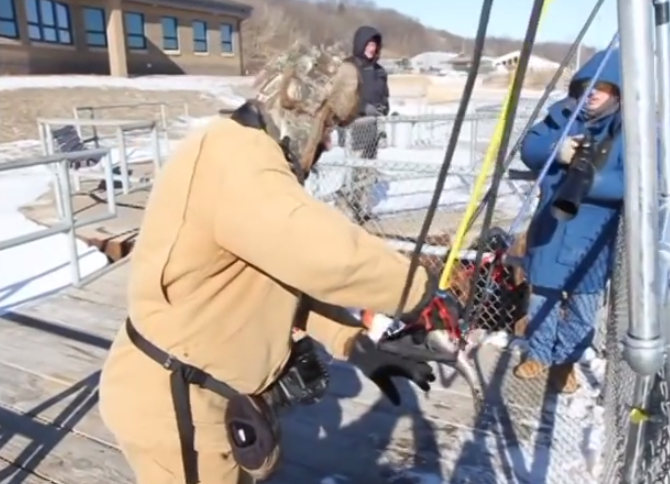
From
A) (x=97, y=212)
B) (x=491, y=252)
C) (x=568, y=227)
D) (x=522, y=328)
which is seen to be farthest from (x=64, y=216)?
(x=568, y=227)

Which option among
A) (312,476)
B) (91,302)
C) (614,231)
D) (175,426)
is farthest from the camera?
(91,302)

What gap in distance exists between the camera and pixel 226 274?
1516mm

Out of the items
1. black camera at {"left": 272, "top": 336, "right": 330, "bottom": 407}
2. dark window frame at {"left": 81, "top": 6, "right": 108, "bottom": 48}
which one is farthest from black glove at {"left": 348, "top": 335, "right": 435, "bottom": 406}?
dark window frame at {"left": 81, "top": 6, "right": 108, "bottom": 48}

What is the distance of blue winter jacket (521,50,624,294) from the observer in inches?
116

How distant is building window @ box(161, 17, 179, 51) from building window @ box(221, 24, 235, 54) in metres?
3.58

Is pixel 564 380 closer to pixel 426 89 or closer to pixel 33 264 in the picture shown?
pixel 33 264

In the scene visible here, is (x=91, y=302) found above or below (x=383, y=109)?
below

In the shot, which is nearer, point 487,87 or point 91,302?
point 91,302

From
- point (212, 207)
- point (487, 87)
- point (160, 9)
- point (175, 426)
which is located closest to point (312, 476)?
point (175, 426)

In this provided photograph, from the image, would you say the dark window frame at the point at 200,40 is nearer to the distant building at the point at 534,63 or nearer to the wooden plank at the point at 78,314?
the distant building at the point at 534,63

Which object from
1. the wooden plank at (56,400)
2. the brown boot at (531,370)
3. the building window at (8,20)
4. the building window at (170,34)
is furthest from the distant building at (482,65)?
the building window at (8,20)

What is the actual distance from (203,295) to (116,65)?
30.8 meters

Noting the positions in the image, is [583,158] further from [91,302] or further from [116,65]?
[116,65]

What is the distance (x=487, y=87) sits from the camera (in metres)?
27.7
